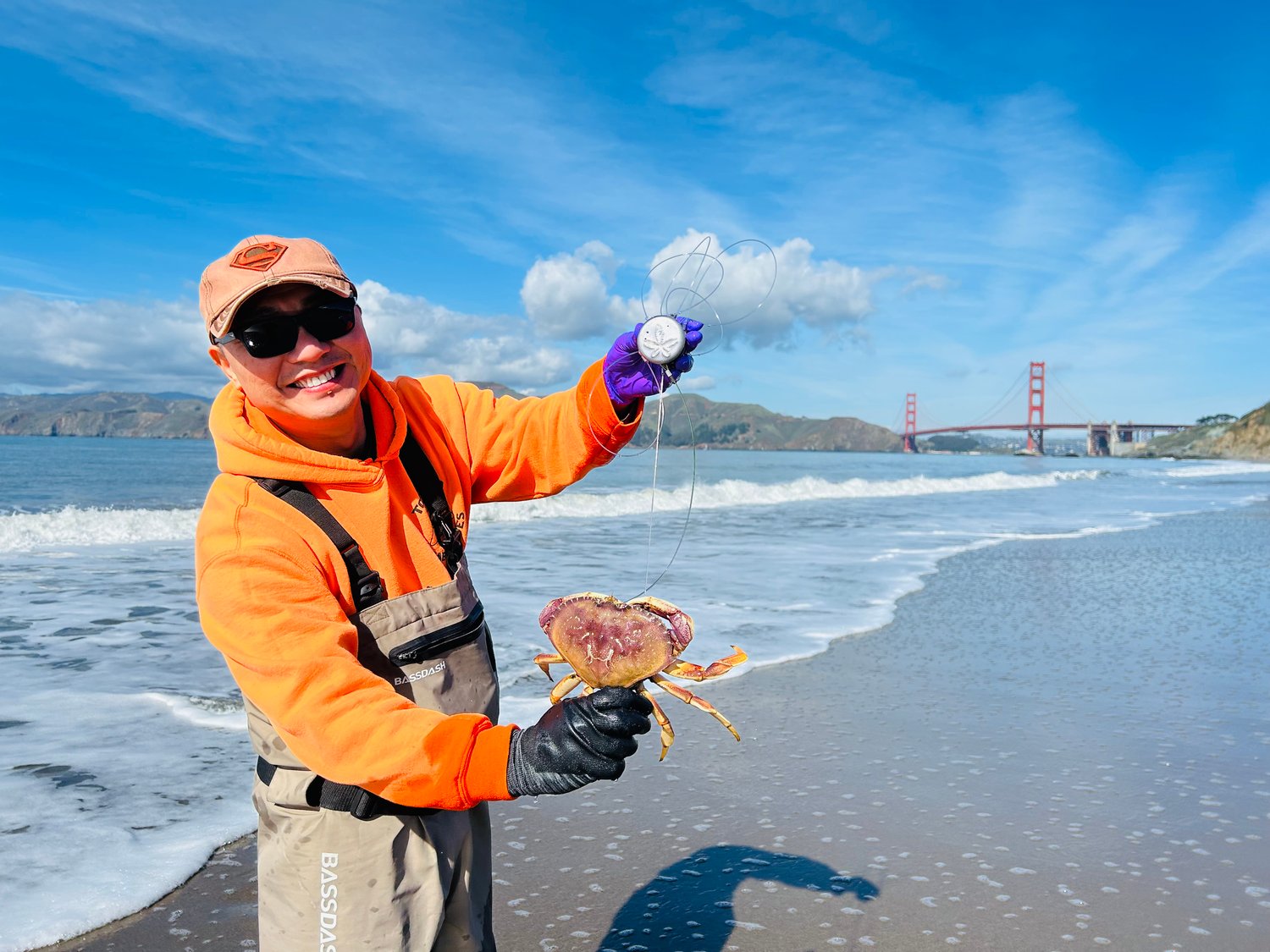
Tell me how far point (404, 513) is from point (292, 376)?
1.36 feet

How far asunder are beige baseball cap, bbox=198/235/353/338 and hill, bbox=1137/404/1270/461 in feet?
374

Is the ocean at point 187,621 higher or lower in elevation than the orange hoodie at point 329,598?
lower

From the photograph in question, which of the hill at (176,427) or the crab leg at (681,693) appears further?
the hill at (176,427)

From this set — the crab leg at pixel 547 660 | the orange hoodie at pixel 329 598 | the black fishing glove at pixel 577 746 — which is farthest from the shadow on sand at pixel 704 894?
the orange hoodie at pixel 329 598

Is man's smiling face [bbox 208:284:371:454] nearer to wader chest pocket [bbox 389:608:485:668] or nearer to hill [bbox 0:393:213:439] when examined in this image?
wader chest pocket [bbox 389:608:485:668]

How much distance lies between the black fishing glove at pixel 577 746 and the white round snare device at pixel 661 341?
983 mm

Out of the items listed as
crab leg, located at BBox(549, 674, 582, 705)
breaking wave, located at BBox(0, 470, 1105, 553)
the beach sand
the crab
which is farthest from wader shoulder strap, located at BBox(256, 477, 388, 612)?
the beach sand

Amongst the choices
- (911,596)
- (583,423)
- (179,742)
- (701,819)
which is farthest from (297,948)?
(911,596)

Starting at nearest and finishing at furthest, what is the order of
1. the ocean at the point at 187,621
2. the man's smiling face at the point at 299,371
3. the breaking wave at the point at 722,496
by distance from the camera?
the man's smiling face at the point at 299,371 → the ocean at the point at 187,621 → the breaking wave at the point at 722,496

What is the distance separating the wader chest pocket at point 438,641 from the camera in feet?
6.38

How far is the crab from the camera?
87.2 inches

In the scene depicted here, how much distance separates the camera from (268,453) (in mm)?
1867

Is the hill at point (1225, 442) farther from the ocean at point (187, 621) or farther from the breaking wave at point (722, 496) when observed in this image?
the ocean at point (187, 621)

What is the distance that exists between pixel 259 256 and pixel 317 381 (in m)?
0.30
